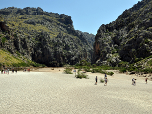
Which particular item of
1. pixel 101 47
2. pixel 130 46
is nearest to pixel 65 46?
pixel 101 47

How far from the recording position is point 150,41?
60656 mm

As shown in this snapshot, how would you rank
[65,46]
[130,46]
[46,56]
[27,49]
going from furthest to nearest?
[65,46]
[46,56]
[27,49]
[130,46]

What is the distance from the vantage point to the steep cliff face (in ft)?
212

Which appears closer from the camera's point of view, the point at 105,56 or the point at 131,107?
the point at 131,107

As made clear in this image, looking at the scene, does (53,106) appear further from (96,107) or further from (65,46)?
(65,46)

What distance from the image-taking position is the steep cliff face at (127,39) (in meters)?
64.6

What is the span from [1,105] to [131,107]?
38.4 feet

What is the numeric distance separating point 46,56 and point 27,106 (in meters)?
113

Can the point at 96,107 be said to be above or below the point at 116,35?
below

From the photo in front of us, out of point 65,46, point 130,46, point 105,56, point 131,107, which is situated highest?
point 65,46

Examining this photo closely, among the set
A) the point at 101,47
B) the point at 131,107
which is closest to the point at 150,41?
the point at 101,47

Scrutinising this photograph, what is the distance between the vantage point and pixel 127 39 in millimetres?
82938

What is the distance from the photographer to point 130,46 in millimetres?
74125

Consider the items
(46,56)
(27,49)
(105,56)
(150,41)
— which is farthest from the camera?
(46,56)
